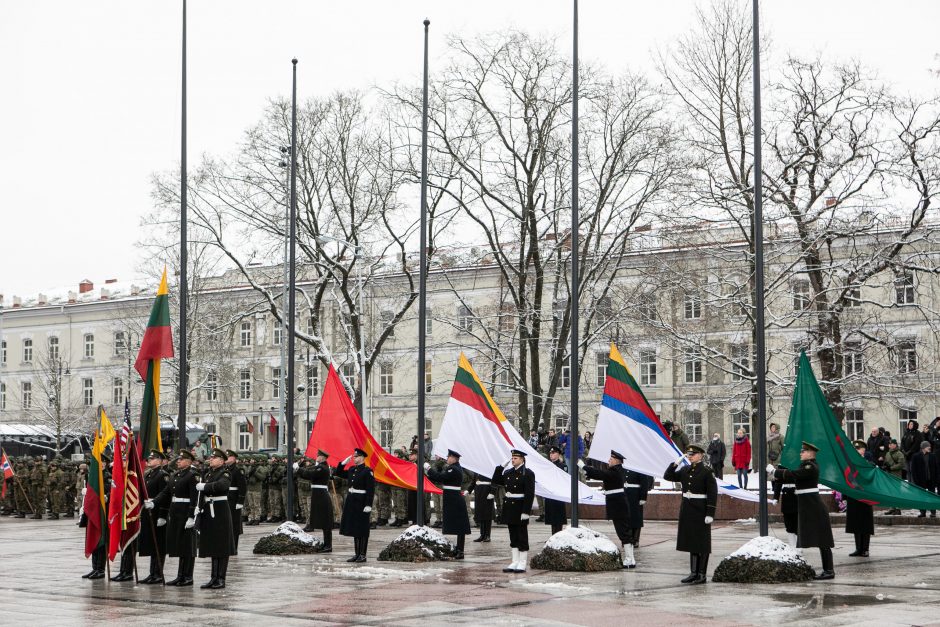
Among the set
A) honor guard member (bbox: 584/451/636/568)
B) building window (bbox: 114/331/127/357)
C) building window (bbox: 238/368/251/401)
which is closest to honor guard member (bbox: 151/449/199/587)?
honor guard member (bbox: 584/451/636/568)

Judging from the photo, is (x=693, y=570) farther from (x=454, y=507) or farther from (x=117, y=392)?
(x=117, y=392)

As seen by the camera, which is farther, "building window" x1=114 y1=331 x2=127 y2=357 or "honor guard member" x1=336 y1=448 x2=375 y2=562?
"building window" x1=114 y1=331 x2=127 y2=357

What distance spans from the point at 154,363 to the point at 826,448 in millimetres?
10210

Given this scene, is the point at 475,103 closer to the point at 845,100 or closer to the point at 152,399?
the point at 845,100

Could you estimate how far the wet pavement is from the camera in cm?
1254

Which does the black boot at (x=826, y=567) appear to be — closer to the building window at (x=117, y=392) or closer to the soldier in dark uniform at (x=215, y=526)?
the soldier in dark uniform at (x=215, y=526)

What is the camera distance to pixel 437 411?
66.4 meters

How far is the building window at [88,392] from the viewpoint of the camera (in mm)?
80062

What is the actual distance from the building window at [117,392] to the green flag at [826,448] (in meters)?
62.8

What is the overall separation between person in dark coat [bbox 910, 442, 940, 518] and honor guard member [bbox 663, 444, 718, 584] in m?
10.3

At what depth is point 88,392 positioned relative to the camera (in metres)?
80.4

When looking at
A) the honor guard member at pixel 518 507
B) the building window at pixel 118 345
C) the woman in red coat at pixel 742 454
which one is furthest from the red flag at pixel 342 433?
the building window at pixel 118 345

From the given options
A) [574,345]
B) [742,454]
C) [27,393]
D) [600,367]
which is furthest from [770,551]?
[27,393]

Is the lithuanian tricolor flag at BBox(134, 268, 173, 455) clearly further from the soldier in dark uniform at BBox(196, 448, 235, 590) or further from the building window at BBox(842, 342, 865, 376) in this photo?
the building window at BBox(842, 342, 865, 376)
